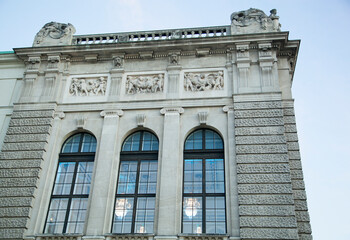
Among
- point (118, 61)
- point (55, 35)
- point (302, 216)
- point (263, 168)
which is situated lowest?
point (302, 216)

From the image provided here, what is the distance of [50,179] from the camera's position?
18.8m

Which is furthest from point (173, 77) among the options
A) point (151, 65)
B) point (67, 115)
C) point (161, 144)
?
point (67, 115)

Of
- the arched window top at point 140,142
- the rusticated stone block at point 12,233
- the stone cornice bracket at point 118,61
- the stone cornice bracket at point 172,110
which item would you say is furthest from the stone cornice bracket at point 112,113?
the rusticated stone block at point 12,233

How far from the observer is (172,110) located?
19609mm

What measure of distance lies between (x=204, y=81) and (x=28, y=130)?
9.14 m

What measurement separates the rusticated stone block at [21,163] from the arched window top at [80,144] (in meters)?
1.45

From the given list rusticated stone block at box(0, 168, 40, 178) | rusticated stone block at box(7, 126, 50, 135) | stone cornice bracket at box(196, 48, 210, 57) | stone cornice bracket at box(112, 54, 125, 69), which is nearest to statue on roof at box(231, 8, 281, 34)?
stone cornice bracket at box(196, 48, 210, 57)

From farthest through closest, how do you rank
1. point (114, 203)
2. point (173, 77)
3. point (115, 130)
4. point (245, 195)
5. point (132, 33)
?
point (132, 33)
point (173, 77)
point (115, 130)
point (114, 203)
point (245, 195)

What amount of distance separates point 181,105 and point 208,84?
1.85 meters

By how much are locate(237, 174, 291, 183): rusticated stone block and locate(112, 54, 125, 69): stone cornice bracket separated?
29.2ft

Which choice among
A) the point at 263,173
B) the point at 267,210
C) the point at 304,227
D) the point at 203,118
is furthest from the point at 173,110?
the point at 304,227

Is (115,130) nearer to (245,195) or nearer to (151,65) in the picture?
(151,65)

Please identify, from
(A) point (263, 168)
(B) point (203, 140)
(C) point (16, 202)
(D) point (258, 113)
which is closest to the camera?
(A) point (263, 168)

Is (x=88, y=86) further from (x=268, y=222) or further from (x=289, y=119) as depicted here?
(x=268, y=222)
